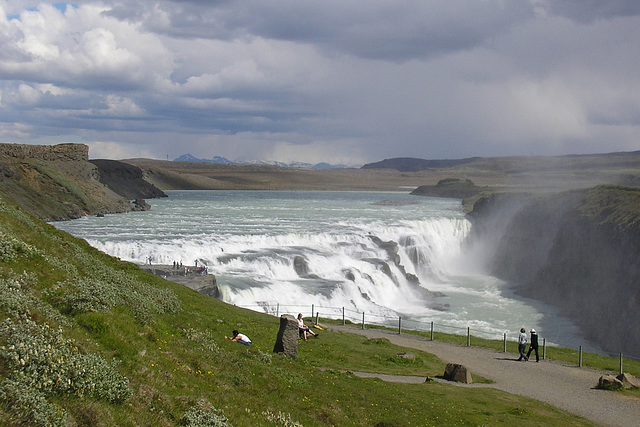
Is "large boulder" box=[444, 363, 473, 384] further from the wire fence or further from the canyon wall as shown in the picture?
the canyon wall

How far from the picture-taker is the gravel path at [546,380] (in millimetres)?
20141

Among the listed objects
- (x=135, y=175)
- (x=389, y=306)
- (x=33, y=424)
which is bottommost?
(x=389, y=306)

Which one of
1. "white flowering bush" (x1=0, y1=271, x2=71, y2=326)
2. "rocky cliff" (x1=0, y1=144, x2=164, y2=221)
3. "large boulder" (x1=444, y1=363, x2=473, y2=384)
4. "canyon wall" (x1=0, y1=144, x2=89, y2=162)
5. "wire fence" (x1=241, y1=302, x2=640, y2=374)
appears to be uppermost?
"canyon wall" (x1=0, y1=144, x2=89, y2=162)

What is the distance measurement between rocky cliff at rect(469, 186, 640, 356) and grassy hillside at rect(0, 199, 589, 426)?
1200 inches

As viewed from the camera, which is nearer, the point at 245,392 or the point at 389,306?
the point at 245,392

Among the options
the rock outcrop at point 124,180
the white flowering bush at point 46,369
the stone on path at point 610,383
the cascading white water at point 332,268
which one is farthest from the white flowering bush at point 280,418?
the rock outcrop at point 124,180

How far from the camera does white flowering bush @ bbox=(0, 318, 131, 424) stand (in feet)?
24.3

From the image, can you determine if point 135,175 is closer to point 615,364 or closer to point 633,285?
point 633,285

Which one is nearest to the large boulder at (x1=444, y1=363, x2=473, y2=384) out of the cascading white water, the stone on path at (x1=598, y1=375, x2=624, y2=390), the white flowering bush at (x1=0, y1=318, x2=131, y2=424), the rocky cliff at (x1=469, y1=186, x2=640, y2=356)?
the stone on path at (x1=598, y1=375, x2=624, y2=390)

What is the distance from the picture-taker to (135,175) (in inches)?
5969

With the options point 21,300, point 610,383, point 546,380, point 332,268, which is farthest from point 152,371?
point 332,268

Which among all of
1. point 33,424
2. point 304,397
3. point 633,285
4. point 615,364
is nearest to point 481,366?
point 615,364

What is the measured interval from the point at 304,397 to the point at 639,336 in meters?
37.3

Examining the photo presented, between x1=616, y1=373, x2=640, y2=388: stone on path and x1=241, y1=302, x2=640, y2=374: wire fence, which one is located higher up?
x1=616, y1=373, x2=640, y2=388: stone on path
